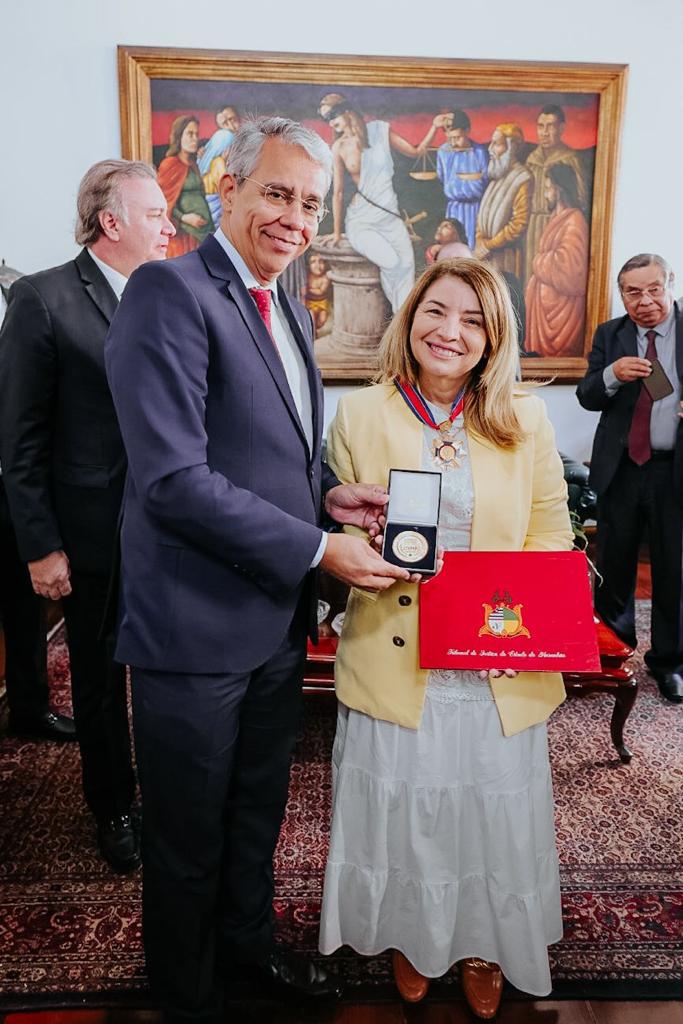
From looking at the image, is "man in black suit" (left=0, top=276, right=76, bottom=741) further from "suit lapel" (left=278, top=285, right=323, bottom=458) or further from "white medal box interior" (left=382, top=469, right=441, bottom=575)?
"white medal box interior" (left=382, top=469, right=441, bottom=575)

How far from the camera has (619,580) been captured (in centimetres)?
384

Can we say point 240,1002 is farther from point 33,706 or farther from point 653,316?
point 653,316

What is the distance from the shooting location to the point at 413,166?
4773mm

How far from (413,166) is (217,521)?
13.5ft

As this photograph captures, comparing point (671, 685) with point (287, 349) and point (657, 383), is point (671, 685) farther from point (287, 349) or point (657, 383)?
point (287, 349)

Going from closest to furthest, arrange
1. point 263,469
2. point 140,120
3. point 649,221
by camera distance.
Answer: point 263,469 < point 140,120 < point 649,221

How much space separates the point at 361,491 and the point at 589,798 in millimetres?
1808

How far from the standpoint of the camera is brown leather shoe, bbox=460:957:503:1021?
1.83 metres

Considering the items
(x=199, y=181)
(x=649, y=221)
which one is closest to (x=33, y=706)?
(x=199, y=181)

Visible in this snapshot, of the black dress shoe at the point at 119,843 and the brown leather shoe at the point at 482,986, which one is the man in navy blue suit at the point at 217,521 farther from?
the black dress shoe at the point at 119,843

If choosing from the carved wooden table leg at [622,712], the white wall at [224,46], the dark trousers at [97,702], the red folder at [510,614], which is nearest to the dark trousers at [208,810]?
the red folder at [510,614]

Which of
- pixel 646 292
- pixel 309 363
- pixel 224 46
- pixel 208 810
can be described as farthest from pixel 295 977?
pixel 224 46

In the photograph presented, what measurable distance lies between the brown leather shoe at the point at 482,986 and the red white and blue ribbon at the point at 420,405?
1309 millimetres

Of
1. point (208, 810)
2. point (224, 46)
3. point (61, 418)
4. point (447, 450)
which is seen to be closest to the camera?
point (208, 810)
